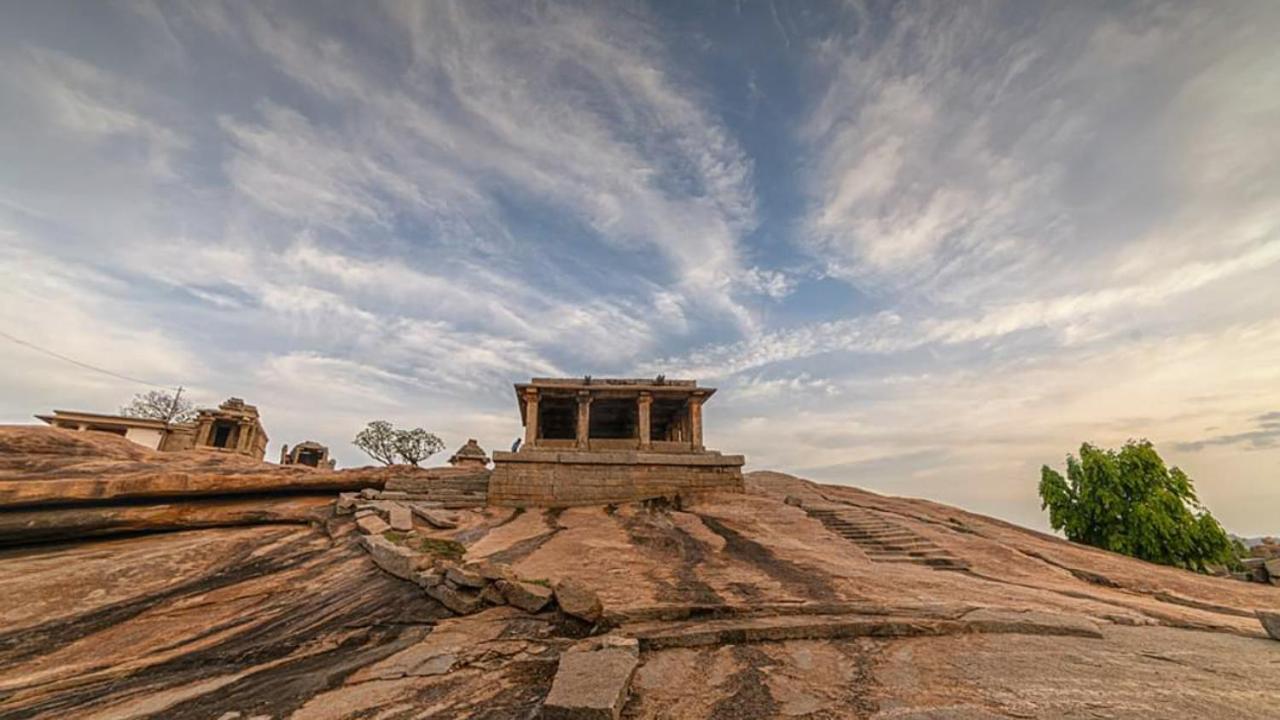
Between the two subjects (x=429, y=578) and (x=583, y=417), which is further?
(x=583, y=417)

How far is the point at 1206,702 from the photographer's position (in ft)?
10.7

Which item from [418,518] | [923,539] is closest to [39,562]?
[418,518]

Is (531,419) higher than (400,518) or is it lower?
higher

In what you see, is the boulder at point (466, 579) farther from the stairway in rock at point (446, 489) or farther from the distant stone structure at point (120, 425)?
the distant stone structure at point (120, 425)

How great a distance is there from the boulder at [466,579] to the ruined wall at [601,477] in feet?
25.6

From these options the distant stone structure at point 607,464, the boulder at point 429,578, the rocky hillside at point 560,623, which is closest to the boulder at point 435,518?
the rocky hillside at point 560,623

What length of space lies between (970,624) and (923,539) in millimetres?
7705

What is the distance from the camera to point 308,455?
1262 inches

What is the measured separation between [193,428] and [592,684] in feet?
119

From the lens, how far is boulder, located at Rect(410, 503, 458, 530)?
34.1 ft

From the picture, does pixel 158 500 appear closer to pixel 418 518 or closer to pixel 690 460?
pixel 418 518

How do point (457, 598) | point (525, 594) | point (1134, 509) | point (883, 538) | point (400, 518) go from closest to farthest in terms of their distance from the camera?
point (525, 594) < point (457, 598) < point (400, 518) < point (883, 538) < point (1134, 509)

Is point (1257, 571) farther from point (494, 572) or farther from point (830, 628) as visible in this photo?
point (494, 572)

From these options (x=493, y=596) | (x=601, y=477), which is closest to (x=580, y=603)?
(x=493, y=596)
